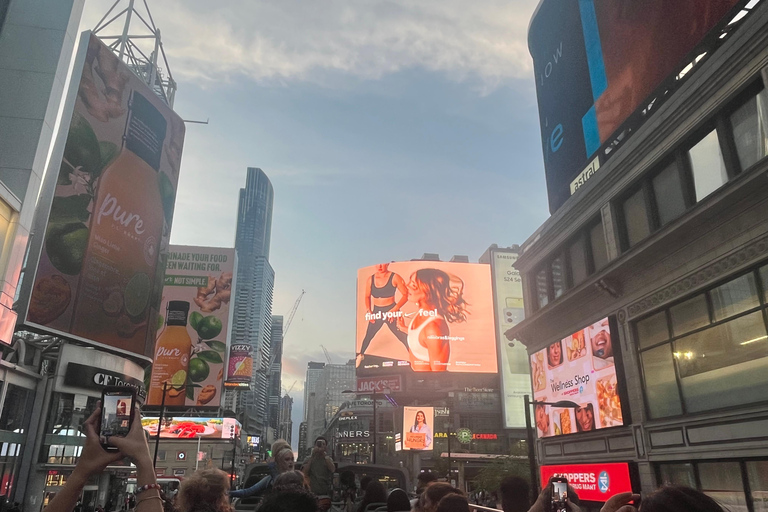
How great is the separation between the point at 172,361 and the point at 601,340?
64436 mm

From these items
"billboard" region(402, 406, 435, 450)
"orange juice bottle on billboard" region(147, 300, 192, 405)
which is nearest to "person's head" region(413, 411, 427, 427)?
"billboard" region(402, 406, 435, 450)

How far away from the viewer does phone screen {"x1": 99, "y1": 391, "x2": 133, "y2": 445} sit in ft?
9.75

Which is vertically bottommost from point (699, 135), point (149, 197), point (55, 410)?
point (55, 410)

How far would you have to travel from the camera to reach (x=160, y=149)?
143ft

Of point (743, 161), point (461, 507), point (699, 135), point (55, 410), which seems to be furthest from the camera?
point (55, 410)

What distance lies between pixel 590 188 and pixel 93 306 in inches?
1278

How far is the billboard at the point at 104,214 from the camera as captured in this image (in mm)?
33375

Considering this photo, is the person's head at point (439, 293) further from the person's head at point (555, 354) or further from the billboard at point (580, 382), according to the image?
the person's head at point (555, 354)

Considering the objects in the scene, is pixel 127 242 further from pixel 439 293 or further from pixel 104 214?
pixel 439 293

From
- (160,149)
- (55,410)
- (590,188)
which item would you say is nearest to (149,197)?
(160,149)

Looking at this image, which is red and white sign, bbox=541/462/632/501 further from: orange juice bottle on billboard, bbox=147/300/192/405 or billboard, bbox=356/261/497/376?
orange juice bottle on billboard, bbox=147/300/192/405

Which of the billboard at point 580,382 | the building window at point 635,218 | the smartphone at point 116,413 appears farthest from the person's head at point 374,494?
the building window at point 635,218

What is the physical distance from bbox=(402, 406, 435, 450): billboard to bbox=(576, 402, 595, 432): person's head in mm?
34511

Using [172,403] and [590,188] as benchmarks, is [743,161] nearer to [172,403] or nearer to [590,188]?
[590,188]
